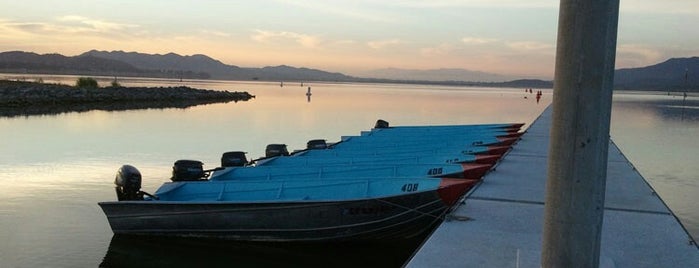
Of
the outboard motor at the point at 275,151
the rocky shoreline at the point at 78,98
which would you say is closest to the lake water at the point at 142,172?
the outboard motor at the point at 275,151

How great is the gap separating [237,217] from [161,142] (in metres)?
14.7

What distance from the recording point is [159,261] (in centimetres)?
896

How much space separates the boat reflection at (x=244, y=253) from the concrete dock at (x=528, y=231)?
1617 mm

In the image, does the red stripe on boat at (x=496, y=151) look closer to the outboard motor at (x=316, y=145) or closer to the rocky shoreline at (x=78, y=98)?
the outboard motor at (x=316, y=145)

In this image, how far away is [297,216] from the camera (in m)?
8.92

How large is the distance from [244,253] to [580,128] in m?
6.52

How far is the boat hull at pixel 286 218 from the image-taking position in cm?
888

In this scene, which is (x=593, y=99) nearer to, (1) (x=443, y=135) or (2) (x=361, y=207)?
(2) (x=361, y=207)

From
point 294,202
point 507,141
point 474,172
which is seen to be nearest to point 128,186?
point 294,202

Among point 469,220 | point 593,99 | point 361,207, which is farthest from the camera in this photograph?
point 361,207

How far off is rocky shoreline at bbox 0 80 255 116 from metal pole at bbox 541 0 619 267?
34.6m

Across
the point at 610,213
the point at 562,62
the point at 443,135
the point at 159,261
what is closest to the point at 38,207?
the point at 159,261

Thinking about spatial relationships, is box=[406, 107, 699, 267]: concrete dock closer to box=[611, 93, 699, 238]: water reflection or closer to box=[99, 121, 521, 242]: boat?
box=[99, 121, 521, 242]: boat

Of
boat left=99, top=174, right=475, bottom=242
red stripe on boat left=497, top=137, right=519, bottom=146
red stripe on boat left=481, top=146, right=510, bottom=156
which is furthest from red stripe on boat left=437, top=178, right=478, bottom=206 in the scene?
red stripe on boat left=497, top=137, right=519, bottom=146
